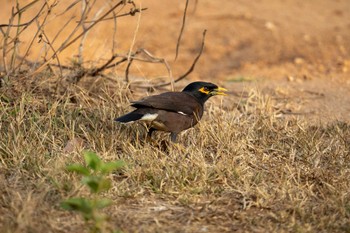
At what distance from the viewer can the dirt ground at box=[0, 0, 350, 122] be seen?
329 inches

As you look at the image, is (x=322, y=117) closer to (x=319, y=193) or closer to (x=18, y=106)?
(x=319, y=193)

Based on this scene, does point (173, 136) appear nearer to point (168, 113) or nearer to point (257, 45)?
point (168, 113)

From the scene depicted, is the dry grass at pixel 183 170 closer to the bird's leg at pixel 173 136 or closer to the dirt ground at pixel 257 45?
the bird's leg at pixel 173 136

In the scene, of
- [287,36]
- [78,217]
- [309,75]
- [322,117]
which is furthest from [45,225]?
[287,36]

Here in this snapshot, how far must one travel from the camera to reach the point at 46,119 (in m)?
6.07

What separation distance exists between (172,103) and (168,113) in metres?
0.09

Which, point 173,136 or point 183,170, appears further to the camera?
point 173,136

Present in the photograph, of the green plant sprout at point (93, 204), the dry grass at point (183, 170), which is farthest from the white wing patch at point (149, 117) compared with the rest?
the green plant sprout at point (93, 204)

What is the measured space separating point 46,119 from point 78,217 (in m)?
1.79

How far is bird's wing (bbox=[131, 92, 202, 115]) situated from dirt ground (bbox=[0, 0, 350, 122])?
163 cm

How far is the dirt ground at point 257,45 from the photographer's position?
8.37 meters

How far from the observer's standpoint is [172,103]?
582 cm

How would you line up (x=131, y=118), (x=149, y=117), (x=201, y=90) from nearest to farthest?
1. (x=131, y=118)
2. (x=149, y=117)
3. (x=201, y=90)

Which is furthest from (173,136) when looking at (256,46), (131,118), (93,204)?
(256,46)
